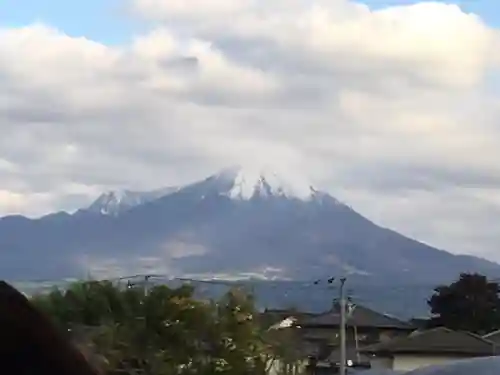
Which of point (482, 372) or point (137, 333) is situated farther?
point (137, 333)

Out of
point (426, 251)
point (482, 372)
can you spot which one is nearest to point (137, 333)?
point (482, 372)

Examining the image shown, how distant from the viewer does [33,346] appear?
1.41 metres

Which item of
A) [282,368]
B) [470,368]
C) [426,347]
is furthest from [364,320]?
[470,368]

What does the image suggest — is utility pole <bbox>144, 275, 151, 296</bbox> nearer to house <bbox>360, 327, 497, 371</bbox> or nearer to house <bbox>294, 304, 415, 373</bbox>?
house <bbox>360, 327, 497, 371</bbox>

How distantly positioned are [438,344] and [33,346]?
36.7m

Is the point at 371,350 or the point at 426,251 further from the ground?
the point at 426,251

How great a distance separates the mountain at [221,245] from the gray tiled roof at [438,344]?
7334 cm

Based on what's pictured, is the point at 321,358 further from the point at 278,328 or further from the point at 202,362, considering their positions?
the point at 202,362

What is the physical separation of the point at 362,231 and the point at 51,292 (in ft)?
504

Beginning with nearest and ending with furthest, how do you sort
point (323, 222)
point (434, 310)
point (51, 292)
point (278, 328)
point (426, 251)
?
point (51, 292)
point (278, 328)
point (434, 310)
point (426, 251)
point (323, 222)

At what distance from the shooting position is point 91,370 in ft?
4.82

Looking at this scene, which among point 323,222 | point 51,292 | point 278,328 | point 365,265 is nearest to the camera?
point 51,292

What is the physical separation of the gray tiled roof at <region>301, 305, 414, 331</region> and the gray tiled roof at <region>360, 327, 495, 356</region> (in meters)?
10.1

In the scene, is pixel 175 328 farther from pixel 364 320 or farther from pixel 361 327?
pixel 364 320
